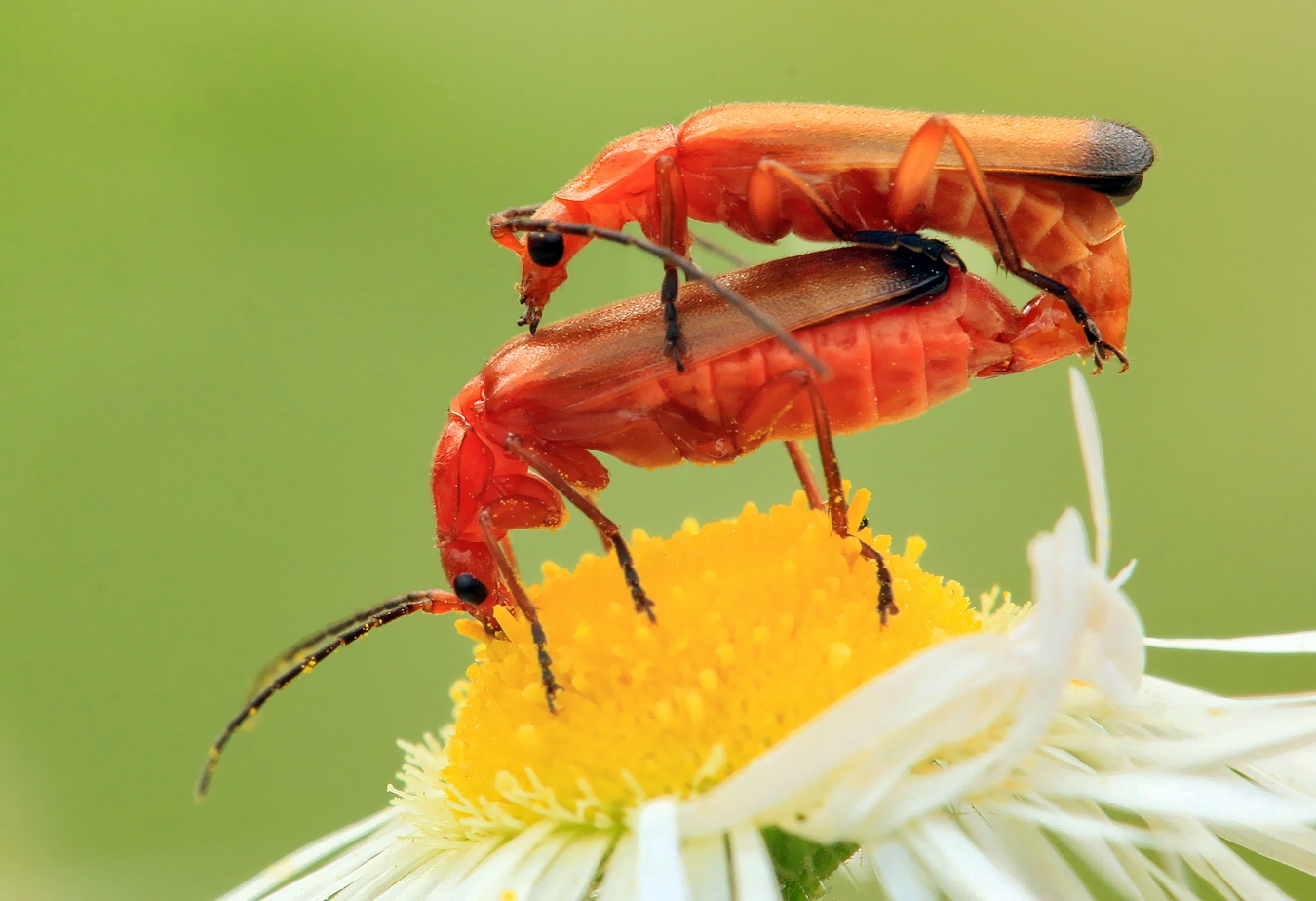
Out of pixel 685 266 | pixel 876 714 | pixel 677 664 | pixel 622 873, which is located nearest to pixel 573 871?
pixel 622 873

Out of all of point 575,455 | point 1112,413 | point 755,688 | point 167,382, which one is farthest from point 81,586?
point 1112,413

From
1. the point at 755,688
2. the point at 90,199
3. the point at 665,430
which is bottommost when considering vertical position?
the point at 755,688

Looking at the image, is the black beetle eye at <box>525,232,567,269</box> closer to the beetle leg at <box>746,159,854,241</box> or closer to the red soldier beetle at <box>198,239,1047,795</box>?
the red soldier beetle at <box>198,239,1047,795</box>

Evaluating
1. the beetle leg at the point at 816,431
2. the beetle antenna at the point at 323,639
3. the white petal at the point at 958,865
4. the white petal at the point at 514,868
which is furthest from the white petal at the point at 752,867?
the beetle antenna at the point at 323,639

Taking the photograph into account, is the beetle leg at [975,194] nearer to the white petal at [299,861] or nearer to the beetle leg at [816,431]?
the beetle leg at [816,431]

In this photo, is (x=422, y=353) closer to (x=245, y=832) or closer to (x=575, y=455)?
(x=245, y=832)

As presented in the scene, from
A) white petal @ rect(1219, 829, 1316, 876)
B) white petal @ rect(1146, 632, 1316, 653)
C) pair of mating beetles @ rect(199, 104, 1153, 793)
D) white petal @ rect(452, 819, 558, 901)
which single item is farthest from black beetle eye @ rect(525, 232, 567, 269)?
white petal @ rect(1219, 829, 1316, 876)
